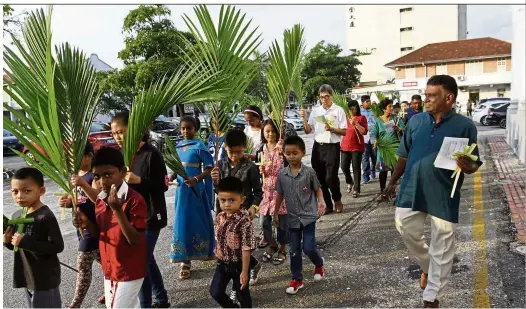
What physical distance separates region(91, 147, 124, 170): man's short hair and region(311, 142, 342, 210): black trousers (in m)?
3.99

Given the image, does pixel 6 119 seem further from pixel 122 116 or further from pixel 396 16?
pixel 396 16

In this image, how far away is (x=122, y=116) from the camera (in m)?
3.57

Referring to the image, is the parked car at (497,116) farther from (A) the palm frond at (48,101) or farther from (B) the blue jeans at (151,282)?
(A) the palm frond at (48,101)

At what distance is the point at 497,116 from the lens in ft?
79.5

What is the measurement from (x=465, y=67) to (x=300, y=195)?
44.7 metres

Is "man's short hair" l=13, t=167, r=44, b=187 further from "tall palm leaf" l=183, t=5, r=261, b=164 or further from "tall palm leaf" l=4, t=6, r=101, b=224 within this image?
"tall palm leaf" l=183, t=5, r=261, b=164

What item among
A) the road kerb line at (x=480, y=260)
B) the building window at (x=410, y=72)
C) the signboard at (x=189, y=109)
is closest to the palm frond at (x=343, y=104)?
the road kerb line at (x=480, y=260)

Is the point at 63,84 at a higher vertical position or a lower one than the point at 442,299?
higher

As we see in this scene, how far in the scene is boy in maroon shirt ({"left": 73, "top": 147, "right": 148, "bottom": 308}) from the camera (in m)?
2.88

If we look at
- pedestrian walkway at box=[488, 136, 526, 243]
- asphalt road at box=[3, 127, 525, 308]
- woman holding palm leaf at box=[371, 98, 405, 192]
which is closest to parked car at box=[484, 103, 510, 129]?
pedestrian walkway at box=[488, 136, 526, 243]

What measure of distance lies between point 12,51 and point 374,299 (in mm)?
3127

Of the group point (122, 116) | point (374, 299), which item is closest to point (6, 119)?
point (122, 116)

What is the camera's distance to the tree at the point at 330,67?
35.8 metres

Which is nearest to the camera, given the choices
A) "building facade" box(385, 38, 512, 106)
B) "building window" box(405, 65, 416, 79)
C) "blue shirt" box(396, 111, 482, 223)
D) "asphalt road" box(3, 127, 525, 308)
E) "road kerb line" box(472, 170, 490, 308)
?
"blue shirt" box(396, 111, 482, 223)
